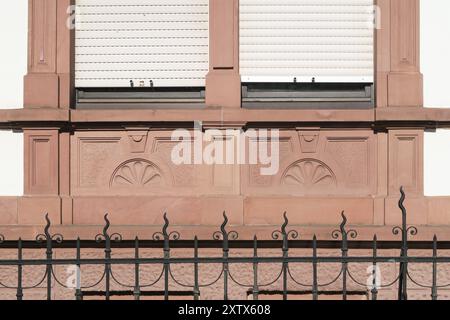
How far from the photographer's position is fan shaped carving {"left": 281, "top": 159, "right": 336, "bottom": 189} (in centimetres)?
927

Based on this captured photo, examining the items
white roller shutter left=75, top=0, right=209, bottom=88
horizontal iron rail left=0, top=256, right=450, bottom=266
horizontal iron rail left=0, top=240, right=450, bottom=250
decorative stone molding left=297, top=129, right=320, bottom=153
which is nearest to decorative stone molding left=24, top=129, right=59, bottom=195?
horizontal iron rail left=0, top=240, right=450, bottom=250

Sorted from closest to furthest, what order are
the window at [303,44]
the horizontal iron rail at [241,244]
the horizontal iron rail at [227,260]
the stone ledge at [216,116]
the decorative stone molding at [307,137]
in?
the horizontal iron rail at [227,260] → the horizontal iron rail at [241,244] → the stone ledge at [216,116] → the decorative stone molding at [307,137] → the window at [303,44]

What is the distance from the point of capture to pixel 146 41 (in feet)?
31.0

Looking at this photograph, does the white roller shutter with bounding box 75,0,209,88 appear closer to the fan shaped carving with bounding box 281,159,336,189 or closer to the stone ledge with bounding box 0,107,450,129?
the stone ledge with bounding box 0,107,450,129

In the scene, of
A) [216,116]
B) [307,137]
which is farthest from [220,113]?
[307,137]

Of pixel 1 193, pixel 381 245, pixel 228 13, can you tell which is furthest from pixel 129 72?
pixel 381 245

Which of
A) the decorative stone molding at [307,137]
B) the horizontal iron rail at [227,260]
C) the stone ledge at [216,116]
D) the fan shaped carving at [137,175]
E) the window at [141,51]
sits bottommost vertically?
the horizontal iron rail at [227,260]

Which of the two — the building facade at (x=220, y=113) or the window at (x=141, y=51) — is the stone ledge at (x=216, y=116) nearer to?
the building facade at (x=220, y=113)

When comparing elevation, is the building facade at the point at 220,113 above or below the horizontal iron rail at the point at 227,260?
above

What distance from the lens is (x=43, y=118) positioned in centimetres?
911

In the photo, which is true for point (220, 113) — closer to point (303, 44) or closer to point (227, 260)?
point (303, 44)

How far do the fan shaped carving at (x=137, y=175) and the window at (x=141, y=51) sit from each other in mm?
638

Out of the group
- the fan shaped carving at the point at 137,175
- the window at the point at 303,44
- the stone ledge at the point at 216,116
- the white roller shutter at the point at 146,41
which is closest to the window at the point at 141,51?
the white roller shutter at the point at 146,41

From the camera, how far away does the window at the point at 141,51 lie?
9438 mm
